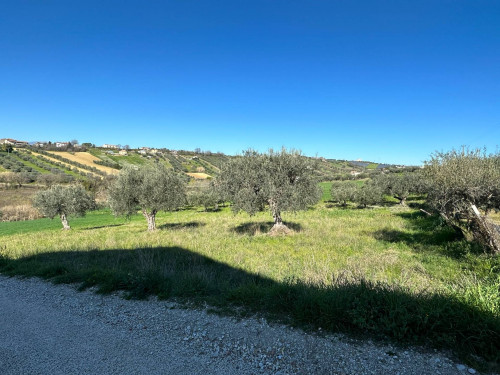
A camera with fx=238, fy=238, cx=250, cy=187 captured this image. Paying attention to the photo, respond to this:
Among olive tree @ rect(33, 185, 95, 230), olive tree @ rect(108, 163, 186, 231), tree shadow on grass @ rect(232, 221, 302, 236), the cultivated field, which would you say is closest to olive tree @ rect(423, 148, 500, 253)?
tree shadow on grass @ rect(232, 221, 302, 236)

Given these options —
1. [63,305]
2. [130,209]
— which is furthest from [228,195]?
[63,305]

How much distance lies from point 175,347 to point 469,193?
1315cm

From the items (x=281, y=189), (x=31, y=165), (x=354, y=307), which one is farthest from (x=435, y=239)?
(x=31, y=165)

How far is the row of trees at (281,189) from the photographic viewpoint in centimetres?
1095

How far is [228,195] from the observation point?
18.8 m

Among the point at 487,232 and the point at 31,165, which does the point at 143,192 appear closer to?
the point at 487,232

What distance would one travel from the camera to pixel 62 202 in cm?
3103

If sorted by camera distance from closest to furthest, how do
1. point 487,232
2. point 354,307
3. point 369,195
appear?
point 354,307, point 487,232, point 369,195

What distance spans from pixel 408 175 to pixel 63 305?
171 feet

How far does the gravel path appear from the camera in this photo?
11.8 ft

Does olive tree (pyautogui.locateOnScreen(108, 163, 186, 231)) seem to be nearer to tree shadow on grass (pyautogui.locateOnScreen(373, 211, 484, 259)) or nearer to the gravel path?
the gravel path

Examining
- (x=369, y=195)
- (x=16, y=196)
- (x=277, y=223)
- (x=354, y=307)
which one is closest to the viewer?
(x=354, y=307)

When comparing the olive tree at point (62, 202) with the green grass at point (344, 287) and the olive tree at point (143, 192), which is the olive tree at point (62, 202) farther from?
the green grass at point (344, 287)

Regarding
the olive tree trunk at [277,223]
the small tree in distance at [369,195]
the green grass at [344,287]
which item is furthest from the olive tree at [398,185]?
the green grass at [344,287]
